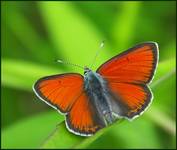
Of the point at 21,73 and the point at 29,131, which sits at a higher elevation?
the point at 21,73

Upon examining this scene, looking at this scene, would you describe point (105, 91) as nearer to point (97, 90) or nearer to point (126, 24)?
point (97, 90)

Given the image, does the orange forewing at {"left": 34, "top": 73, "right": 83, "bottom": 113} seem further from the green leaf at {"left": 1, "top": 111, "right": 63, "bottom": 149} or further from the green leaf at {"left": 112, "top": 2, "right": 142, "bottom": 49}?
the green leaf at {"left": 112, "top": 2, "right": 142, "bottom": 49}

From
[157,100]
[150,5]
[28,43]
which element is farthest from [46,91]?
[150,5]

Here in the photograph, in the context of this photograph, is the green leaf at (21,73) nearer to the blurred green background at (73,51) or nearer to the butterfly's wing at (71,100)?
the blurred green background at (73,51)

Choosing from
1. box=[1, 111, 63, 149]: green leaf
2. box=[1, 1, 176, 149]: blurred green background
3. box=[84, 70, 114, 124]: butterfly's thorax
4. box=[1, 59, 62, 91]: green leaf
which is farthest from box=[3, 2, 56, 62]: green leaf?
box=[84, 70, 114, 124]: butterfly's thorax

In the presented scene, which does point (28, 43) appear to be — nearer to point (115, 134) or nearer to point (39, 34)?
point (39, 34)

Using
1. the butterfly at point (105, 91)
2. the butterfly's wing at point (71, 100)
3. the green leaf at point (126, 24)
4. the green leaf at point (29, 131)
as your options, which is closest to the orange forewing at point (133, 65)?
the butterfly at point (105, 91)

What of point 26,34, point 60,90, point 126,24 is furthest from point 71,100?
point 26,34
